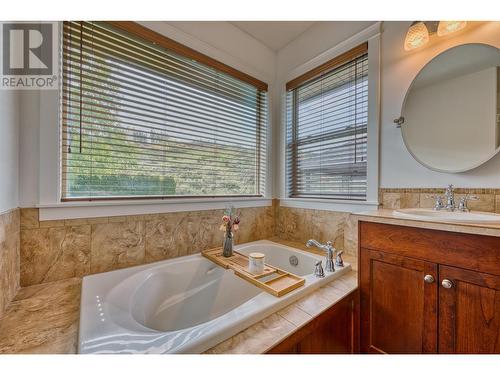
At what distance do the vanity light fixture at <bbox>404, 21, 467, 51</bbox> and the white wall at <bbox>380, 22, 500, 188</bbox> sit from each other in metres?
0.03

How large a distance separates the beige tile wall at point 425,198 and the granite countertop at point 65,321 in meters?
0.66

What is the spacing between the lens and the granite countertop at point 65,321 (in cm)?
71

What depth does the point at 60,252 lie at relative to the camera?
114 cm

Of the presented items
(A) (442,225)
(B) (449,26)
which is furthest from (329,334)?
(B) (449,26)

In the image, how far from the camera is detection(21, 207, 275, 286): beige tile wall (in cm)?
109

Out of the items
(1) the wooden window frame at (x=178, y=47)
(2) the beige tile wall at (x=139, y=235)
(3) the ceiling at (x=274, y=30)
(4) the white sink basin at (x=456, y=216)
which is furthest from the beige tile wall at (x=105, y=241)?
(3) the ceiling at (x=274, y=30)

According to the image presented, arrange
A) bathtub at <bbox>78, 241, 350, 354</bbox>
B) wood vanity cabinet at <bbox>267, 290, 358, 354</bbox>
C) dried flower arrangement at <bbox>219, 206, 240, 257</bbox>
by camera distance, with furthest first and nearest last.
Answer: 1. dried flower arrangement at <bbox>219, 206, 240, 257</bbox>
2. wood vanity cabinet at <bbox>267, 290, 358, 354</bbox>
3. bathtub at <bbox>78, 241, 350, 354</bbox>

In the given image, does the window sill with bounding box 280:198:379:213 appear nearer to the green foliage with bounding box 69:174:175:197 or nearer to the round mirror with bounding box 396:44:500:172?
the round mirror with bounding box 396:44:500:172

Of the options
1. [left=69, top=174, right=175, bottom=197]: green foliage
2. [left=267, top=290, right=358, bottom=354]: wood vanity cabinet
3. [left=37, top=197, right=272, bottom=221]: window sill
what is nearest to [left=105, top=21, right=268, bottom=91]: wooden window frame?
[left=69, top=174, right=175, bottom=197]: green foliage

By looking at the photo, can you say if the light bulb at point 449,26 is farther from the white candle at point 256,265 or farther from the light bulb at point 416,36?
the white candle at point 256,265

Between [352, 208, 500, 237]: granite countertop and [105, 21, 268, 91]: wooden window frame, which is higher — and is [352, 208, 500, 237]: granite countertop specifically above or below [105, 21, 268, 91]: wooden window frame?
below
